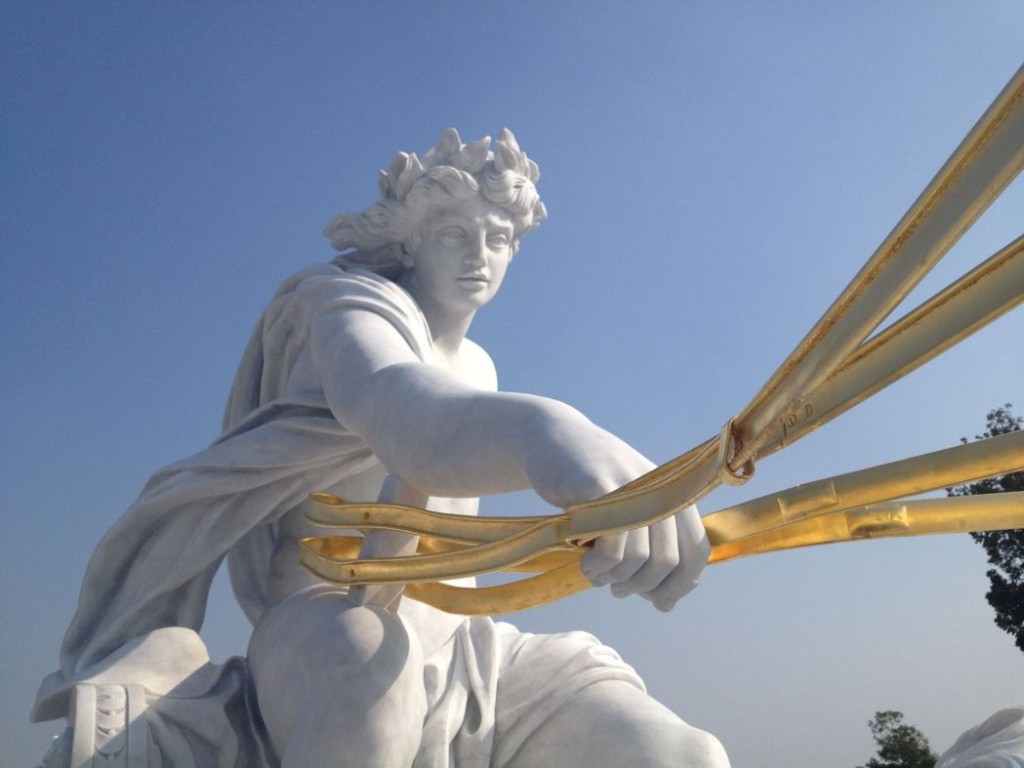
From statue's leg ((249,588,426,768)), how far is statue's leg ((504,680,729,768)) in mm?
460

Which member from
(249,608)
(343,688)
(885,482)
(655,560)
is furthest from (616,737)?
(249,608)

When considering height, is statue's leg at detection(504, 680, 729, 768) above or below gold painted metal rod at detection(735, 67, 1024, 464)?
below

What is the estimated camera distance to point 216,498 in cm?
388

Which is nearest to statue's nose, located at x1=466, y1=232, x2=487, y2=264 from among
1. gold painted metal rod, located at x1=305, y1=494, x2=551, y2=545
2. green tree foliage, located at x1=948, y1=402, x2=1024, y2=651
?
gold painted metal rod, located at x1=305, y1=494, x2=551, y2=545

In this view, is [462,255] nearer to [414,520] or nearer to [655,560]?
[414,520]

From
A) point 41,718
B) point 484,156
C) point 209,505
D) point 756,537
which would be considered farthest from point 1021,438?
point 41,718

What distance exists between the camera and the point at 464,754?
3.48 meters

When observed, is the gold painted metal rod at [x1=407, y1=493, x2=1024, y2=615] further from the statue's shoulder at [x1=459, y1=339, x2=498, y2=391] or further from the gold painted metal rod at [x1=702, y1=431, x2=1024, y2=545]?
the statue's shoulder at [x1=459, y1=339, x2=498, y2=391]

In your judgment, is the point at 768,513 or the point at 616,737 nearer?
the point at 768,513

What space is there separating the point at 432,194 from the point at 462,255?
23cm

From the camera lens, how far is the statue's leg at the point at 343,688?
304cm

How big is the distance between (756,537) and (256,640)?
161 cm

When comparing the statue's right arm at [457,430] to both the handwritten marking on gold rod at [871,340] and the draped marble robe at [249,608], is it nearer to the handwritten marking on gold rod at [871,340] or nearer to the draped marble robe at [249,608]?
the handwritten marking on gold rod at [871,340]

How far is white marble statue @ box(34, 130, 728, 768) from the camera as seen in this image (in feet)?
9.72
